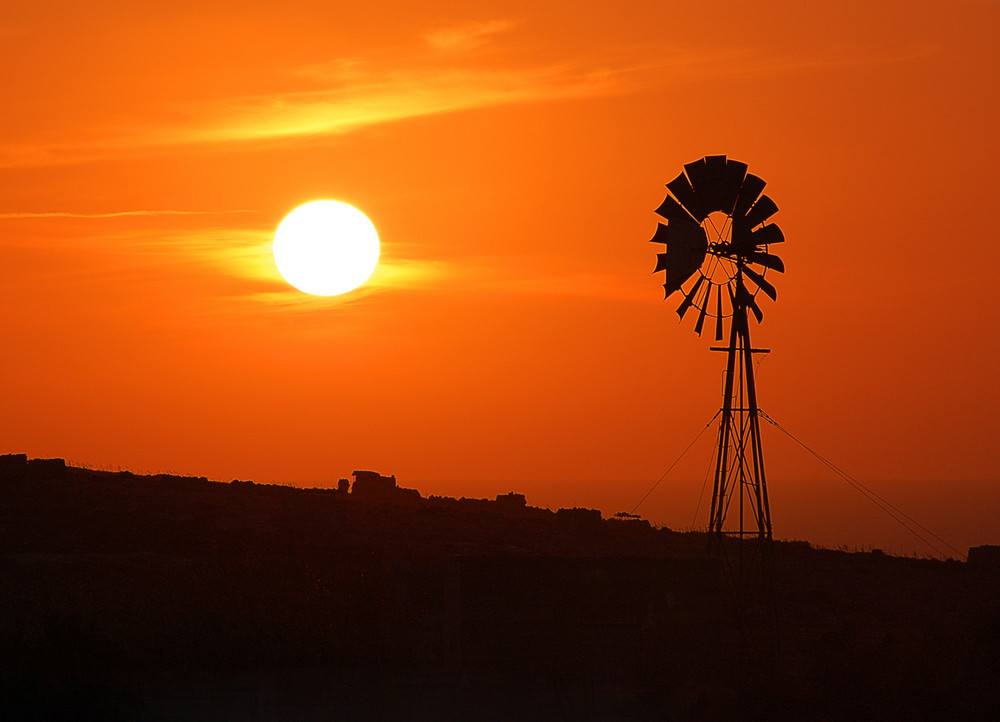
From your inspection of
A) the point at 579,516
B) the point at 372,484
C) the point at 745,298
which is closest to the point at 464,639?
the point at 745,298

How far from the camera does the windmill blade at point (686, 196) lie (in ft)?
80.5

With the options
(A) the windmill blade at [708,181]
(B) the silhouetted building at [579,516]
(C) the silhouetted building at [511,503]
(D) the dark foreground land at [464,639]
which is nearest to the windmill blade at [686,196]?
(A) the windmill blade at [708,181]

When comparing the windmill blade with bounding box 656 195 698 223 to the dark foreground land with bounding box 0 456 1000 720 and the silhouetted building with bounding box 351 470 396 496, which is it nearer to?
the dark foreground land with bounding box 0 456 1000 720

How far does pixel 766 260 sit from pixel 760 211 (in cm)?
105

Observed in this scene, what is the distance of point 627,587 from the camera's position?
2198cm

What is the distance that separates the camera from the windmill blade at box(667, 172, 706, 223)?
80.5 feet

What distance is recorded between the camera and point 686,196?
2466 cm

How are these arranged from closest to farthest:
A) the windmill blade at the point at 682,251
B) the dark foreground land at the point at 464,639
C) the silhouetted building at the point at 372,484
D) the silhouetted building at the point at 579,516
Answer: the dark foreground land at the point at 464,639 → the windmill blade at the point at 682,251 → the silhouetted building at the point at 579,516 → the silhouetted building at the point at 372,484

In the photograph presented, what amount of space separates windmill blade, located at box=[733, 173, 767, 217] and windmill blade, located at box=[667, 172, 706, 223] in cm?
72

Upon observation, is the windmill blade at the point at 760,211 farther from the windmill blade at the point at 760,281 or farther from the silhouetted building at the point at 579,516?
the silhouetted building at the point at 579,516

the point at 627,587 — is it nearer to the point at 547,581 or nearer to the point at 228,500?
the point at 547,581

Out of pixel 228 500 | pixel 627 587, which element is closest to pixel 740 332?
pixel 627 587

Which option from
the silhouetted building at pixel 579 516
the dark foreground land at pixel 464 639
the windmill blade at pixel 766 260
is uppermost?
the windmill blade at pixel 766 260

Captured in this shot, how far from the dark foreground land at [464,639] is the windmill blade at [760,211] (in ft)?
22.4
